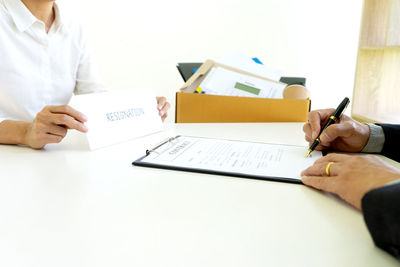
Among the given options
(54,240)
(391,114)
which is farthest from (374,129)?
(391,114)

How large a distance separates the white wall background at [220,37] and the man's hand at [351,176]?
7.62 feet

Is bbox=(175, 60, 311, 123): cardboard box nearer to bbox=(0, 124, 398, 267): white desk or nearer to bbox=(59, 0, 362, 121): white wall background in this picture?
bbox=(0, 124, 398, 267): white desk

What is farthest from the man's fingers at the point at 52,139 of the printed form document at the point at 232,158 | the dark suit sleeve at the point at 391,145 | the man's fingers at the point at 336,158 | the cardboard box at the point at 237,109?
the dark suit sleeve at the point at 391,145

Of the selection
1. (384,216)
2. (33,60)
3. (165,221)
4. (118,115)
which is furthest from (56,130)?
(384,216)

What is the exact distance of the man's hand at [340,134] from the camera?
2.66 ft

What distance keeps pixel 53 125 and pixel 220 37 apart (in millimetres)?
2181

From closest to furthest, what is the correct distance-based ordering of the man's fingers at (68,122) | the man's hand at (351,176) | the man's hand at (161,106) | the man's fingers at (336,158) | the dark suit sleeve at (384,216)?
the dark suit sleeve at (384,216)
the man's hand at (351,176)
the man's fingers at (336,158)
the man's fingers at (68,122)
the man's hand at (161,106)

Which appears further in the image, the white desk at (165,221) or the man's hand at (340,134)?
the man's hand at (340,134)

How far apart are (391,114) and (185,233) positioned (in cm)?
194

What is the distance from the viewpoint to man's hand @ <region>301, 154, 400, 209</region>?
1.57 ft

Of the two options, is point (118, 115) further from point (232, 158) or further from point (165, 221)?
point (165, 221)

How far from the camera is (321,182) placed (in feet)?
1.89

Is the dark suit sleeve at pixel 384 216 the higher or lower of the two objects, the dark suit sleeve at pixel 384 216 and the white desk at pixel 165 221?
the higher

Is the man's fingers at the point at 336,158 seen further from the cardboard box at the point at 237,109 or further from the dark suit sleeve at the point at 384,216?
the cardboard box at the point at 237,109
